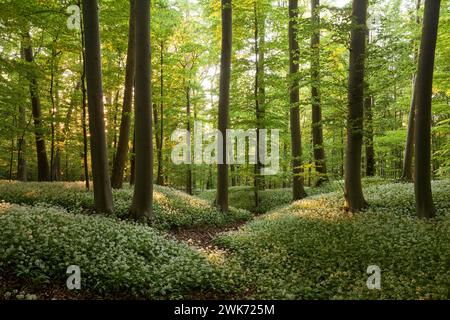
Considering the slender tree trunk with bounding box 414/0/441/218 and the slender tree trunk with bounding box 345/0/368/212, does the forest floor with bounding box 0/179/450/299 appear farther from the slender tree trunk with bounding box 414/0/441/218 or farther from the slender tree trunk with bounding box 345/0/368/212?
the slender tree trunk with bounding box 345/0/368/212

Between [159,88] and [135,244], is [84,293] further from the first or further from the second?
[159,88]

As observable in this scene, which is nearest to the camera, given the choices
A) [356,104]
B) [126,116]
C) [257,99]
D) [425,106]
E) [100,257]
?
[100,257]

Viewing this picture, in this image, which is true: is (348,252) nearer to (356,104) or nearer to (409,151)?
(356,104)

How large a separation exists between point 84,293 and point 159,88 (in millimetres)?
17288

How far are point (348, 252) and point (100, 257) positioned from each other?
5902mm

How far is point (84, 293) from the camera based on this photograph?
6.04 meters

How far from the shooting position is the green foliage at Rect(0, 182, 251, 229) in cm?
1232

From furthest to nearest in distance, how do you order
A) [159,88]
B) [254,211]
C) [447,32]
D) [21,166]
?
[21,166] → [159,88] → [254,211] → [447,32]

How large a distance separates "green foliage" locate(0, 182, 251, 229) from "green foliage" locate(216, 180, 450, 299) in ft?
Answer: 7.45

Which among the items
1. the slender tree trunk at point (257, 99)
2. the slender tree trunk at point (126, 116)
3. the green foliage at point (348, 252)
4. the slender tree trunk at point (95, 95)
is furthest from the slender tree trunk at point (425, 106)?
the slender tree trunk at point (126, 116)

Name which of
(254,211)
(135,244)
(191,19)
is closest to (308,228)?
(135,244)

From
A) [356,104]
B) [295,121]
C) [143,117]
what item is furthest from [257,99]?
[143,117]

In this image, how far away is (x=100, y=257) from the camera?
7.12 m

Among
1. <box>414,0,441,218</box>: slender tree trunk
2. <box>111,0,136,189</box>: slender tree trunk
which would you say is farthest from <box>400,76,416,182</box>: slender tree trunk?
<box>111,0,136,189</box>: slender tree trunk
